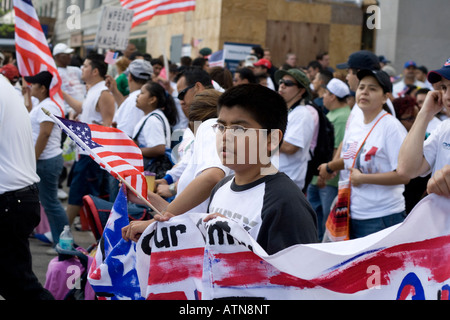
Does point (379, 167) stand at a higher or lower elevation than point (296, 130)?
lower

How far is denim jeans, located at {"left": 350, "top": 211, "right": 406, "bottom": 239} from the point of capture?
5.27m

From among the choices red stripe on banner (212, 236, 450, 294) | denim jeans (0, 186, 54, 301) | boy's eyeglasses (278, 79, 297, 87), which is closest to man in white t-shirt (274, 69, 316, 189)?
boy's eyeglasses (278, 79, 297, 87)

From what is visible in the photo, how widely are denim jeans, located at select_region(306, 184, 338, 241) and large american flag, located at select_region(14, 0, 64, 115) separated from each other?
125 inches

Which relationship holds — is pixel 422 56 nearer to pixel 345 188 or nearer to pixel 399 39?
pixel 399 39

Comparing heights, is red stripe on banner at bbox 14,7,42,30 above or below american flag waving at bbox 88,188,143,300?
above

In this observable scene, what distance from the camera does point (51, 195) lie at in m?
7.79

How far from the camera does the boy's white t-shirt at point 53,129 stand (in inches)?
303

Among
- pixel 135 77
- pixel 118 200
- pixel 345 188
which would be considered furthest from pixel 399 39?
pixel 118 200

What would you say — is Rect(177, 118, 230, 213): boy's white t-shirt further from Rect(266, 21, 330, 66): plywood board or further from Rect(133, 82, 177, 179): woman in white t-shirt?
Rect(266, 21, 330, 66): plywood board

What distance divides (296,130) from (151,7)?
20.6ft

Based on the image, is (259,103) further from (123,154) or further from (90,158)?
(90,158)

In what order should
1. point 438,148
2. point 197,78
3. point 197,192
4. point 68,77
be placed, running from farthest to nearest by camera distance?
point 68,77
point 197,78
point 438,148
point 197,192

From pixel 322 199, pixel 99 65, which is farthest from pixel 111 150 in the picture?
pixel 99 65

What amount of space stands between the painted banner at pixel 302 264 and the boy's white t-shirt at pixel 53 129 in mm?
4840
